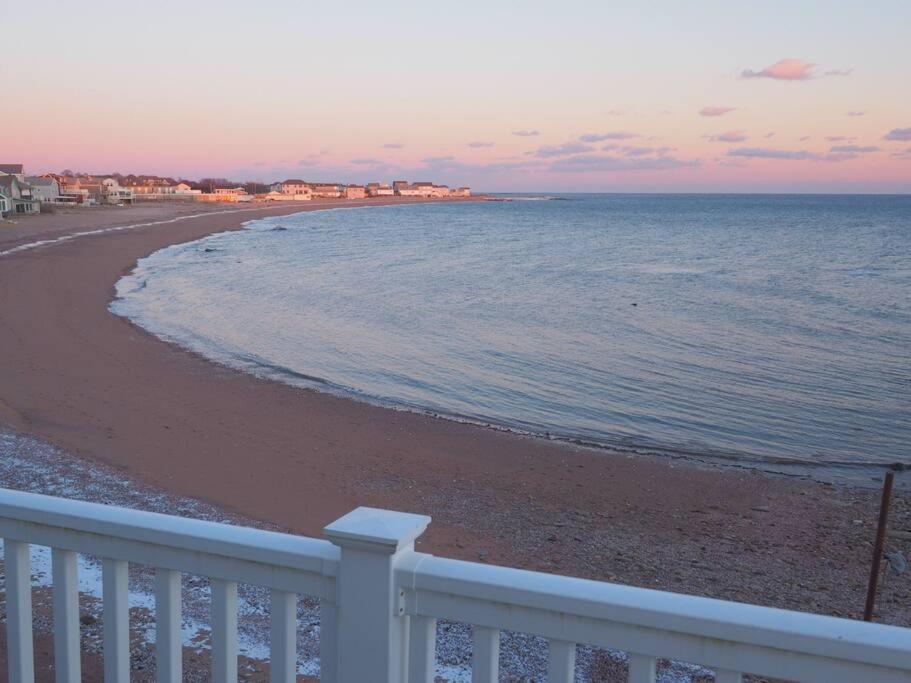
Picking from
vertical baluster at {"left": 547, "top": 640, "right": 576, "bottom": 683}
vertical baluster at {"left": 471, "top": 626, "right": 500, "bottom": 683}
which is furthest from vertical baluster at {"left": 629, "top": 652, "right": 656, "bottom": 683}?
vertical baluster at {"left": 471, "top": 626, "right": 500, "bottom": 683}

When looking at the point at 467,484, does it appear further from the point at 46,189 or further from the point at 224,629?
the point at 46,189

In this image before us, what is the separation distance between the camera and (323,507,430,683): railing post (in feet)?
7.23

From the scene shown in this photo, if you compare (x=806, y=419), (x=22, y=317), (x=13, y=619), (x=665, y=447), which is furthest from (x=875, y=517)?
(x=22, y=317)

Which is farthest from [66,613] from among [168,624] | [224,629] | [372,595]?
[372,595]

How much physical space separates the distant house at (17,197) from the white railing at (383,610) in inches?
3041

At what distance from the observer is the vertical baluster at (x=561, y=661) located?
213cm

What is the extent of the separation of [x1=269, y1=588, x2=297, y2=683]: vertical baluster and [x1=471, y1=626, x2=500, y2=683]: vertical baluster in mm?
A: 520

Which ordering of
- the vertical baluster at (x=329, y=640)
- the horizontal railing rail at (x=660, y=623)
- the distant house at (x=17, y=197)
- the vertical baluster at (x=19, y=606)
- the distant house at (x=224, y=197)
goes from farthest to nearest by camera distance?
the distant house at (x=224, y=197) → the distant house at (x=17, y=197) → the vertical baluster at (x=19, y=606) → the vertical baluster at (x=329, y=640) → the horizontal railing rail at (x=660, y=623)

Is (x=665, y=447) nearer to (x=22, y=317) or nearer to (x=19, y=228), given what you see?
(x=22, y=317)

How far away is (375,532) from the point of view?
2.19 metres

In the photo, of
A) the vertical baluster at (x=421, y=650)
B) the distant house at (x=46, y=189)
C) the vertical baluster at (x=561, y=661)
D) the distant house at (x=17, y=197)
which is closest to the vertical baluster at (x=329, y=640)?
the vertical baluster at (x=421, y=650)

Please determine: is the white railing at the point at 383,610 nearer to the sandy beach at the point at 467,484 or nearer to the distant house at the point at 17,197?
the sandy beach at the point at 467,484

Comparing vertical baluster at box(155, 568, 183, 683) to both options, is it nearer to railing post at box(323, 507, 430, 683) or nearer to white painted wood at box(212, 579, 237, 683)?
white painted wood at box(212, 579, 237, 683)

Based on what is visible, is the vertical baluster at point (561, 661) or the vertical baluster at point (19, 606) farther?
the vertical baluster at point (19, 606)
